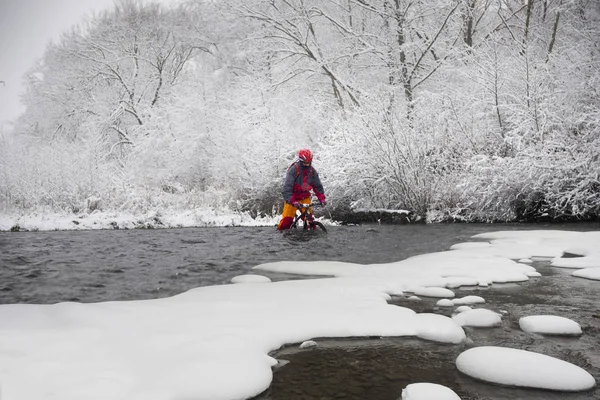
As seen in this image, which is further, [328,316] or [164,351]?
[328,316]

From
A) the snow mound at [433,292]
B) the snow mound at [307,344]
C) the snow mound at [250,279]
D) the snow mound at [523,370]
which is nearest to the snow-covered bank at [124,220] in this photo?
the snow mound at [250,279]

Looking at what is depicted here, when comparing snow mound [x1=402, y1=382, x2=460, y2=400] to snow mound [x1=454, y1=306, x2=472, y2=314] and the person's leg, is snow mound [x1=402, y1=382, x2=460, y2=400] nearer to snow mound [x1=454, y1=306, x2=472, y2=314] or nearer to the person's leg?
snow mound [x1=454, y1=306, x2=472, y2=314]

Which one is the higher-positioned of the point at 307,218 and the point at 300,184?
the point at 300,184

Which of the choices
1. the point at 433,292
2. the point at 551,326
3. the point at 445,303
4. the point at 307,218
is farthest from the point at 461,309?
the point at 307,218

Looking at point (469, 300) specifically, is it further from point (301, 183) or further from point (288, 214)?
point (288, 214)

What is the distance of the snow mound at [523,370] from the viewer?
2.12 meters

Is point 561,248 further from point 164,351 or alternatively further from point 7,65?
point 7,65

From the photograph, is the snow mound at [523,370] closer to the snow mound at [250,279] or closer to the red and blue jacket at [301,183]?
the snow mound at [250,279]

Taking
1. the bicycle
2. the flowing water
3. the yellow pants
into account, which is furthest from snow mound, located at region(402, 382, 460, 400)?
the yellow pants

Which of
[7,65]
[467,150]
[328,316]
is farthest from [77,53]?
[328,316]

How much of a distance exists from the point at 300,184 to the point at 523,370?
674cm

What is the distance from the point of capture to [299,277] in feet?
15.8

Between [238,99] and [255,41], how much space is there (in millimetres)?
2135

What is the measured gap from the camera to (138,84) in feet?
72.3
